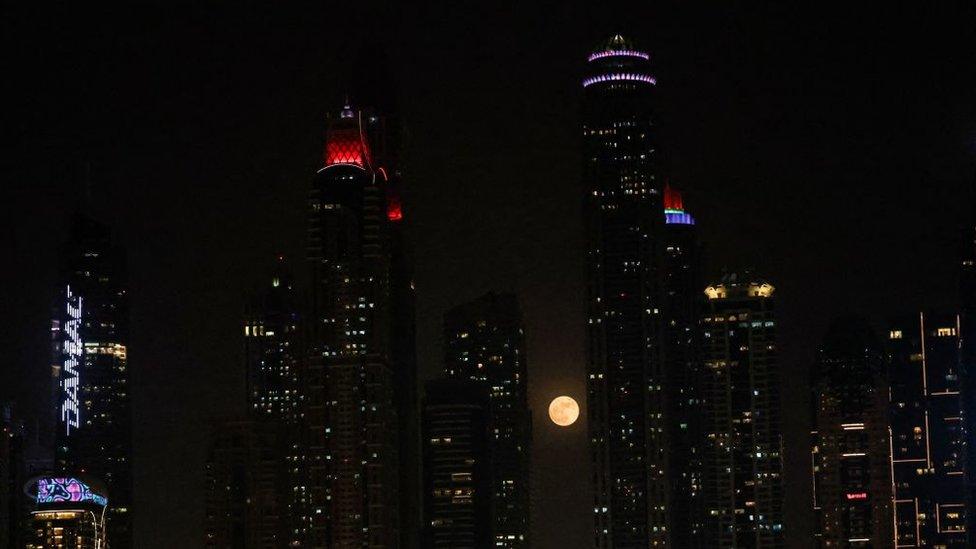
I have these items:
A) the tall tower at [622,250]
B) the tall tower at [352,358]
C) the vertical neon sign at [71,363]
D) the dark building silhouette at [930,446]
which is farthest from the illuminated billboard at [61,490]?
the dark building silhouette at [930,446]

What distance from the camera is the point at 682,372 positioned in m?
183

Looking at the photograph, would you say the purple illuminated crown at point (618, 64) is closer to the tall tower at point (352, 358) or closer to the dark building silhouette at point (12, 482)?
the tall tower at point (352, 358)

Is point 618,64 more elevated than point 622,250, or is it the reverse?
point 618,64

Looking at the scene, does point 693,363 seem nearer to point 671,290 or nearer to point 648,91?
point 671,290

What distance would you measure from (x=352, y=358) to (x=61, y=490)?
2260 cm

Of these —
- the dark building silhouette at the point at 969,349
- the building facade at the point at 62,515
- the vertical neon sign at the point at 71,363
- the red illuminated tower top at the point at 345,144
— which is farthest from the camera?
the vertical neon sign at the point at 71,363

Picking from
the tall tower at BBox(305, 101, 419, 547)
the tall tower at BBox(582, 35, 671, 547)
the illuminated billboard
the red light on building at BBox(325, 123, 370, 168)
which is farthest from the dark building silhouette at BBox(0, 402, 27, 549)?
the tall tower at BBox(582, 35, 671, 547)

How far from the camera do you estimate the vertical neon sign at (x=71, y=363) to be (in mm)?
188000

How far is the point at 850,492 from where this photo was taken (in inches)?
Result: 7717

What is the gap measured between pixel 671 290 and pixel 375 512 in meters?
36.4

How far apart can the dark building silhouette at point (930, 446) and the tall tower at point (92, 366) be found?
6157 cm

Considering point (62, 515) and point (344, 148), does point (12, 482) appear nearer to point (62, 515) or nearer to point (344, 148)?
point (62, 515)

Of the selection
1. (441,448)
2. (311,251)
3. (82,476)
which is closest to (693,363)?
(441,448)

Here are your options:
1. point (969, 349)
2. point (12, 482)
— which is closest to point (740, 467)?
point (969, 349)
